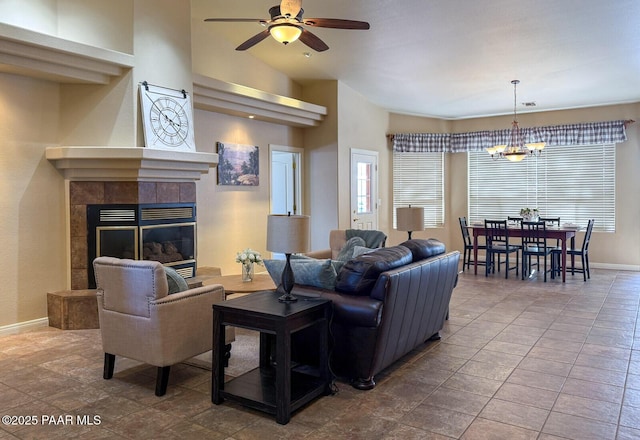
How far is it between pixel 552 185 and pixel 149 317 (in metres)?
8.17

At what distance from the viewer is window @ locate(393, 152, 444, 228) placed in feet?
31.7

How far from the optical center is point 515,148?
7.71 m

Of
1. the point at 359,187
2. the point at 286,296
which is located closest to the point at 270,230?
the point at 286,296

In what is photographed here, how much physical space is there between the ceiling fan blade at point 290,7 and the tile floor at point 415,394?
2831mm

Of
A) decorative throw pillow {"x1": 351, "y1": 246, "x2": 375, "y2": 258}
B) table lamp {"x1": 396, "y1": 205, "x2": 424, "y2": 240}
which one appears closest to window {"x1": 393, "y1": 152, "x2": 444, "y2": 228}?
table lamp {"x1": 396, "y1": 205, "x2": 424, "y2": 240}

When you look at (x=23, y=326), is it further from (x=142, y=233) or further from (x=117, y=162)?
(x=117, y=162)

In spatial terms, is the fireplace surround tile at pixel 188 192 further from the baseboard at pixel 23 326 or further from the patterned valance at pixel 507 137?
the patterned valance at pixel 507 137

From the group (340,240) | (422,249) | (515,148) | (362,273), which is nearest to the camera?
(362,273)

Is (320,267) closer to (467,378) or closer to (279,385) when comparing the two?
(279,385)

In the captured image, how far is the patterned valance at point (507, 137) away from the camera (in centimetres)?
838

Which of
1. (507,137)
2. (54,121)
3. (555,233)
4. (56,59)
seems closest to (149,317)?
(56,59)

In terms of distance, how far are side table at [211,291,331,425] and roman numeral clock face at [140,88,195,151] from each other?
2.55 metres

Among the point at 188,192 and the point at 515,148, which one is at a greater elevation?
the point at 515,148

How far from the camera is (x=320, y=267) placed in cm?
346
